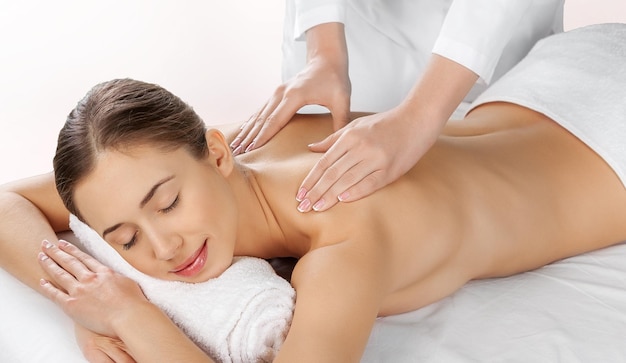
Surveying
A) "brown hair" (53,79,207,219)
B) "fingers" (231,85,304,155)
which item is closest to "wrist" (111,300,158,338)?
"brown hair" (53,79,207,219)

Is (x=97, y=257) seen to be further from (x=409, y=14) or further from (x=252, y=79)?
(x=252, y=79)

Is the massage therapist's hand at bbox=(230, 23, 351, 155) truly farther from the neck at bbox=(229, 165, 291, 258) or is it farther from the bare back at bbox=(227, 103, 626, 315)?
the neck at bbox=(229, 165, 291, 258)

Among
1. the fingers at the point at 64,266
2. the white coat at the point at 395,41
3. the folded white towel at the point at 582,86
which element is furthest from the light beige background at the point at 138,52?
the fingers at the point at 64,266

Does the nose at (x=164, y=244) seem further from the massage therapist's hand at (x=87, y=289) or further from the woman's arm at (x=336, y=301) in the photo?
the woman's arm at (x=336, y=301)

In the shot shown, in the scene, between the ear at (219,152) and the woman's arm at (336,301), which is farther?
the ear at (219,152)

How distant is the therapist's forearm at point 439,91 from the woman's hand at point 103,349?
0.71 metres

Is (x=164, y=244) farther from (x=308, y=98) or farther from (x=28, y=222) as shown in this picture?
(x=308, y=98)

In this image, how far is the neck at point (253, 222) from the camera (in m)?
1.97

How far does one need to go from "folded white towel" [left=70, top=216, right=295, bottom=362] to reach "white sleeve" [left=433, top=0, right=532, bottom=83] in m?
0.60

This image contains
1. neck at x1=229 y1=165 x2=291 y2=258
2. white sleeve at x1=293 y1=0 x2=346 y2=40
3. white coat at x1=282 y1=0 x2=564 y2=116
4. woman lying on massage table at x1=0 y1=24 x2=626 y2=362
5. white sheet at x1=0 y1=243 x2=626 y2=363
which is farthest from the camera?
white coat at x1=282 y1=0 x2=564 y2=116

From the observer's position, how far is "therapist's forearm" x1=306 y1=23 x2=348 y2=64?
7.82 feet

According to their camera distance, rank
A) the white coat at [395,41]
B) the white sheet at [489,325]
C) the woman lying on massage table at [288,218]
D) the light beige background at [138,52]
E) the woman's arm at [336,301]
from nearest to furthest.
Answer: the woman's arm at [336,301]
the woman lying on massage table at [288,218]
the white sheet at [489,325]
the white coat at [395,41]
the light beige background at [138,52]

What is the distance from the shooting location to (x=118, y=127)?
177 centimetres

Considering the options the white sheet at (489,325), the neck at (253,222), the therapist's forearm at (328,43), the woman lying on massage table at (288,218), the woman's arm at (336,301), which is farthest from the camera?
the therapist's forearm at (328,43)
